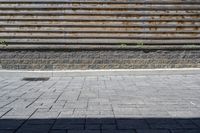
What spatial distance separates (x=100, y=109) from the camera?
15.7 feet

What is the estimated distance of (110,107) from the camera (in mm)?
4938

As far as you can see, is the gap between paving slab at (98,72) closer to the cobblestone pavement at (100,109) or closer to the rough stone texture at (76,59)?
the rough stone texture at (76,59)

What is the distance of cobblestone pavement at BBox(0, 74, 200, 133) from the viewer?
379 cm

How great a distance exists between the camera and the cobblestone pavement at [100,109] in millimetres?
3791

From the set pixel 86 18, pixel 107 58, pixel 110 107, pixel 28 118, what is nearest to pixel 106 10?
pixel 86 18

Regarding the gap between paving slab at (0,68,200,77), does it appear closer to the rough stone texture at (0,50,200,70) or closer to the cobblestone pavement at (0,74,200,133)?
the rough stone texture at (0,50,200,70)
